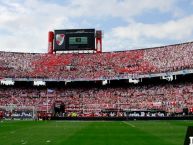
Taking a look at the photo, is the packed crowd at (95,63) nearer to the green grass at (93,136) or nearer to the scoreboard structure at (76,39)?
the scoreboard structure at (76,39)

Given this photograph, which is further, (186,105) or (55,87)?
(55,87)

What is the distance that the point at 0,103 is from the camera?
8106cm

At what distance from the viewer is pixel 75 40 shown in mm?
90938

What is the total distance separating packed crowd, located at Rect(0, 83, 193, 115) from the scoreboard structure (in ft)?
34.2

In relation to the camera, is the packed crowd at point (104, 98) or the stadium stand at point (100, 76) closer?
the packed crowd at point (104, 98)

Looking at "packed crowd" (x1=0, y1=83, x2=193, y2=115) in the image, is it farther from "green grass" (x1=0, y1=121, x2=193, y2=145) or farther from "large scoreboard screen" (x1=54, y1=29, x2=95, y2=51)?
"green grass" (x1=0, y1=121, x2=193, y2=145)

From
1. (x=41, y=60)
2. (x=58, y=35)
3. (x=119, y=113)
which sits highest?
(x=58, y=35)

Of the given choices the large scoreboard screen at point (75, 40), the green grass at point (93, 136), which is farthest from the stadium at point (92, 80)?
the green grass at point (93, 136)

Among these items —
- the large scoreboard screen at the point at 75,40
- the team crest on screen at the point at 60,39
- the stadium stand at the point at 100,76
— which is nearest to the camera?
the stadium stand at the point at 100,76

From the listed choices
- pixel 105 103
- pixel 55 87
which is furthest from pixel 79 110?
pixel 55 87

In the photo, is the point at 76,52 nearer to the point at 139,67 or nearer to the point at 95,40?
the point at 95,40

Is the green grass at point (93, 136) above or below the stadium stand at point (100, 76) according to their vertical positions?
below

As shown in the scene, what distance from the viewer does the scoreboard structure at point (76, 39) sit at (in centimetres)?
9019

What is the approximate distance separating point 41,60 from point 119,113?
26.7 m
